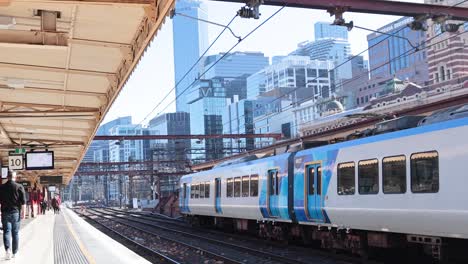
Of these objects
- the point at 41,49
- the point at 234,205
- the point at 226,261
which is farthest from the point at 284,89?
the point at 41,49

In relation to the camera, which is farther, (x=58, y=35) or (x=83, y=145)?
(x=83, y=145)

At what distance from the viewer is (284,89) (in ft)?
327

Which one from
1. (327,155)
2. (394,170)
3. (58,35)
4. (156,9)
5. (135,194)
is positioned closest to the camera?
(156,9)

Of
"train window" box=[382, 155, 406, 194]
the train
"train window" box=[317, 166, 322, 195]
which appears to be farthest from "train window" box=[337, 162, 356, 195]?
"train window" box=[382, 155, 406, 194]

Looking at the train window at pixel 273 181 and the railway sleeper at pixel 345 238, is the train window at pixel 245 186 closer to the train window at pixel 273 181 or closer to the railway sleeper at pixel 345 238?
the railway sleeper at pixel 345 238

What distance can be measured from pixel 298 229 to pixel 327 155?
386 centimetres

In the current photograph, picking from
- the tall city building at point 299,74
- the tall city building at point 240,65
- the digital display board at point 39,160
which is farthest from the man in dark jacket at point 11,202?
the tall city building at point 240,65

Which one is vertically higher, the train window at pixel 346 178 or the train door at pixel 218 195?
the train window at pixel 346 178

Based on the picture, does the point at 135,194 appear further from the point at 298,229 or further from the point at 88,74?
the point at 88,74

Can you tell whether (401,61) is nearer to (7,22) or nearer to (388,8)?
(388,8)

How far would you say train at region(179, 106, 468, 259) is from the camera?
1062 cm

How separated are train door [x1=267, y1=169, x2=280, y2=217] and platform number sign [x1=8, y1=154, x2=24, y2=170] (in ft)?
24.9

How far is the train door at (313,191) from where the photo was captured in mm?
15531

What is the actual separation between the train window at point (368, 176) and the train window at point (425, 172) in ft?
4.44
